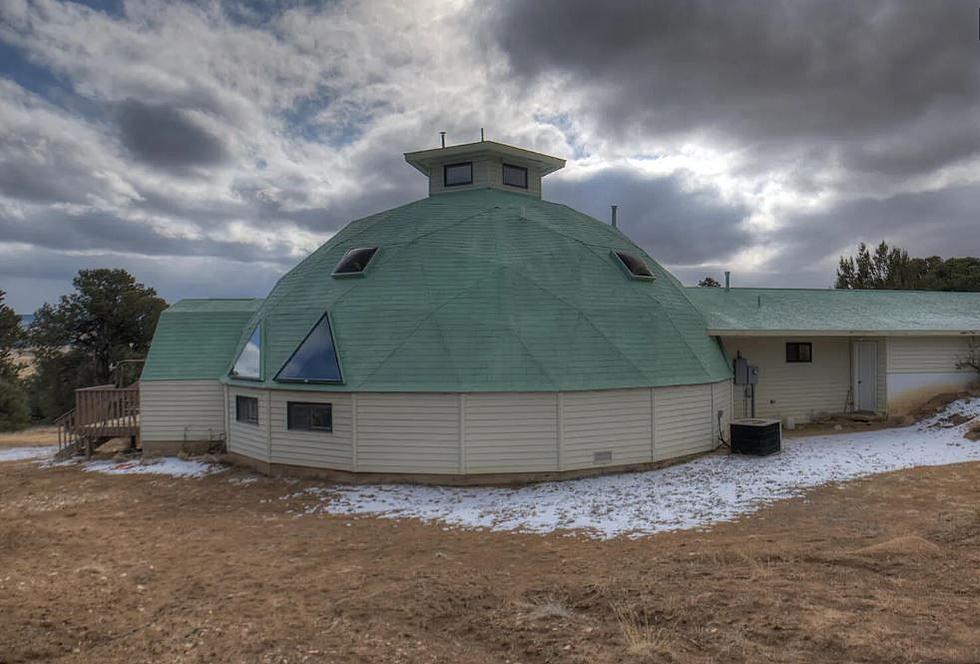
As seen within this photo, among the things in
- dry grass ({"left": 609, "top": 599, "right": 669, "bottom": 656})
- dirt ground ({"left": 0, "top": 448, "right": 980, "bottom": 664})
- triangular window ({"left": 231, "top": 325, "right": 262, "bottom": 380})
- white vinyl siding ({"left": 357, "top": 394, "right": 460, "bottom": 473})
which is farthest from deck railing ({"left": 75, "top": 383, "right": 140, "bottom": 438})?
dry grass ({"left": 609, "top": 599, "right": 669, "bottom": 656})

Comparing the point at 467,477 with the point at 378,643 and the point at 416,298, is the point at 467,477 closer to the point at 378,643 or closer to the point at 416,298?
the point at 416,298

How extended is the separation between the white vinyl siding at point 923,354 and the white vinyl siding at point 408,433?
16482 millimetres

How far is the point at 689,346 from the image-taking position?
16.4 metres

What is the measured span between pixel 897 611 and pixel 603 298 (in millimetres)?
10725

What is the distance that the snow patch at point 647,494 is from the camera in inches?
433

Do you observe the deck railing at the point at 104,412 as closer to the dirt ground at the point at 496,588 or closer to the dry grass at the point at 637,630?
the dirt ground at the point at 496,588

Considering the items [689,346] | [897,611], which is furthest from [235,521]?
[689,346]

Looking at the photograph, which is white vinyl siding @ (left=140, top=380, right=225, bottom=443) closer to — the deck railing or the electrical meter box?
the deck railing

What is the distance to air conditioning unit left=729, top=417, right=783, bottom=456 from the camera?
15695 millimetres

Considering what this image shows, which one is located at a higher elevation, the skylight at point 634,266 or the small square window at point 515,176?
the small square window at point 515,176

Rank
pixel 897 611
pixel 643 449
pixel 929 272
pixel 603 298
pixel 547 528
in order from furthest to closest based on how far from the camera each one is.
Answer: pixel 929 272
pixel 603 298
pixel 643 449
pixel 547 528
pixel 897 611

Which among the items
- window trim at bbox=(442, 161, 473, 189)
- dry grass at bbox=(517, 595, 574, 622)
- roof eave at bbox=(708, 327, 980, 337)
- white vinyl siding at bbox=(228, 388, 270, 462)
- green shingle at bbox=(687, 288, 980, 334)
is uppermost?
window trim at bbox=(442, 161, 473, 189)

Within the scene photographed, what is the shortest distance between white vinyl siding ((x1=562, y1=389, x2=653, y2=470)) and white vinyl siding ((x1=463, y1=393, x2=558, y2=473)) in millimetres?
416

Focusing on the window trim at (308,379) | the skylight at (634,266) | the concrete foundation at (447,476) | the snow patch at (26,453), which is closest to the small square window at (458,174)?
the skylight at (634,266)
